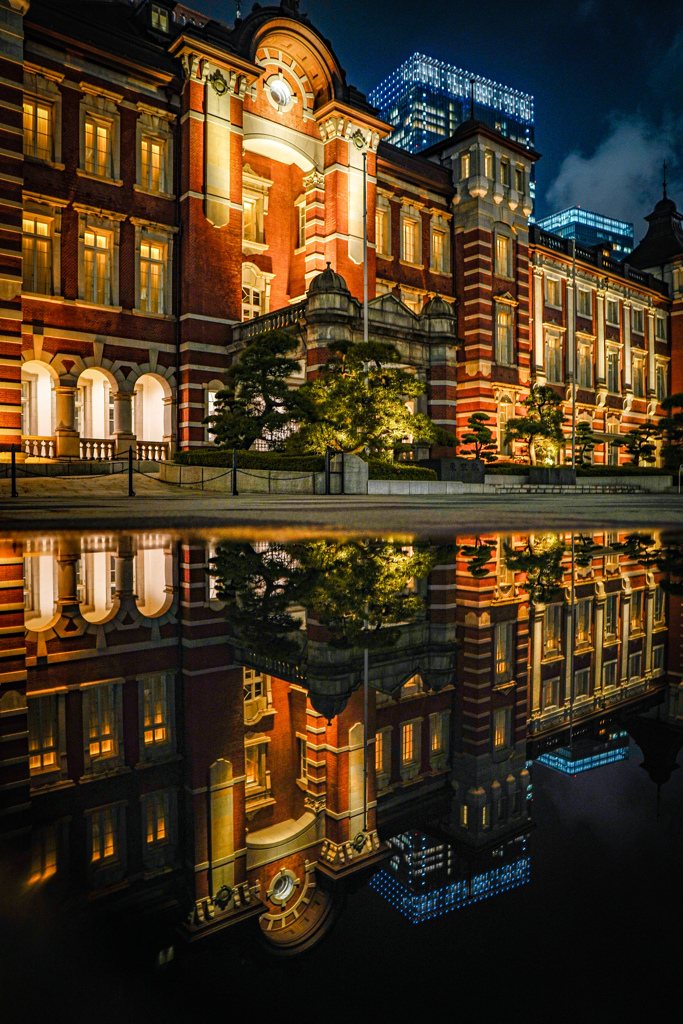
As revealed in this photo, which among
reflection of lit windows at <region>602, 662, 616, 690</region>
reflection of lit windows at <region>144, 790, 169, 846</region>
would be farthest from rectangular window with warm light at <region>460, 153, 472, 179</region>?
reflection of lit windows at <region>144, 790, 169, 846</region>

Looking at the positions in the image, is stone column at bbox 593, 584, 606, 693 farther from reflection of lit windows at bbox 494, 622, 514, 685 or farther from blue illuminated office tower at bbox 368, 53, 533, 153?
blue illuminated office tower at bbox 368, 53, 533, 153

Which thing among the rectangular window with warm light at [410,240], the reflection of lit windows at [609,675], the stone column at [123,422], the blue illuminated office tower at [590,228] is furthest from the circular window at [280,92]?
the blue illuminated office tower at [590,228]

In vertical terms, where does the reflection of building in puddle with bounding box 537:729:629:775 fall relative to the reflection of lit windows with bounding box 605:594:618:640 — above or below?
below

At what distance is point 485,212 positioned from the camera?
111 ft

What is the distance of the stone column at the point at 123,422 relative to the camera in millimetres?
A: 24297

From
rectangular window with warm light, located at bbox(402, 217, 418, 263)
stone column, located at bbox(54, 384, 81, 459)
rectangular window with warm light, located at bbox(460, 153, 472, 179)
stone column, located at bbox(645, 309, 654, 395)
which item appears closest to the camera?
stone column, located at bbox(54, 384, 81, 459)

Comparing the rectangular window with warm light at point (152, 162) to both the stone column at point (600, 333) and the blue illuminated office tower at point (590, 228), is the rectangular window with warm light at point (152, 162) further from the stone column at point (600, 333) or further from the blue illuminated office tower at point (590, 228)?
the blue illuminated office tower at point (590, 228)

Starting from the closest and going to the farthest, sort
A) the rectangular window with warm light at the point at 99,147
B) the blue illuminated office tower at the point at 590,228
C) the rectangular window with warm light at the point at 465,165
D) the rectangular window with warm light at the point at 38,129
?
the rectangular window with warm light at the point at 38,129 → the rectangular window with warm light at the point at 99,147 → the rectangular window with warm light at the point at 465,165 → the blue illuminated office tower at the point at 590,228

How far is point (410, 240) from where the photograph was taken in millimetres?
33312

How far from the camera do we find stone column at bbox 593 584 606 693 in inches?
69.2

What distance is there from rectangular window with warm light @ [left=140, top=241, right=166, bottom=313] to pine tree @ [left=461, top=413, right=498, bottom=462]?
14905 mm

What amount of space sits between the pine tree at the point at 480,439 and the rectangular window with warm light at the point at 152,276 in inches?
587

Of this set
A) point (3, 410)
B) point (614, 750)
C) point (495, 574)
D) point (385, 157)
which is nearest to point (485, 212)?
point (385, 157)

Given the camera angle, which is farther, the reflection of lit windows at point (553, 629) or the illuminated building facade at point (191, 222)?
the illuminated building facade at point (191, 222)
